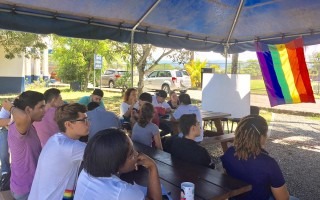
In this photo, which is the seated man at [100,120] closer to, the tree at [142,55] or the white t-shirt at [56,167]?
the white t-shirt at [56,167]

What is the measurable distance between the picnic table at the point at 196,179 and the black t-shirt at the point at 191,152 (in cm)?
7

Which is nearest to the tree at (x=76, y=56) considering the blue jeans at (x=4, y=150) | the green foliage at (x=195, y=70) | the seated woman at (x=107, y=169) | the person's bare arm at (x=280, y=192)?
the green foliage at (x=195, y=70)

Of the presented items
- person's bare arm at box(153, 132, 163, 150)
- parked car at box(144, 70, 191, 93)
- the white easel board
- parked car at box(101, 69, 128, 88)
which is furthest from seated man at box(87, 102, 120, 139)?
parked car at box(101, 69, 128, 88)

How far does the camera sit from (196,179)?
2.40 meters

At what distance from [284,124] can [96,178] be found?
29.5ft

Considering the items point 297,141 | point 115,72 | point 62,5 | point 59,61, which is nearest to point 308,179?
point 297,141

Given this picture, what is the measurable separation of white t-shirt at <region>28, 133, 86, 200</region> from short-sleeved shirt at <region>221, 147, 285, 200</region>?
48.6 inches

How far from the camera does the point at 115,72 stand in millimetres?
23375

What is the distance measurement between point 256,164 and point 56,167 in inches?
57.3

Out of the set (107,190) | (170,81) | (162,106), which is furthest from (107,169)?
(170,81)

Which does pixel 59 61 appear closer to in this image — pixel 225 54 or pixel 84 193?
pixel 225 54

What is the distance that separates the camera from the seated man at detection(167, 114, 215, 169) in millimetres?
2777

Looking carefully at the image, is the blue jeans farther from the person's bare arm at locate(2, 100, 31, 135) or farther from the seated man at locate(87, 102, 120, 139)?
the person's bare arm at locate(2, 100, 31, 135)

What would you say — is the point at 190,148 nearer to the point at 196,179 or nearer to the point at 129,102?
the point at 196,179
